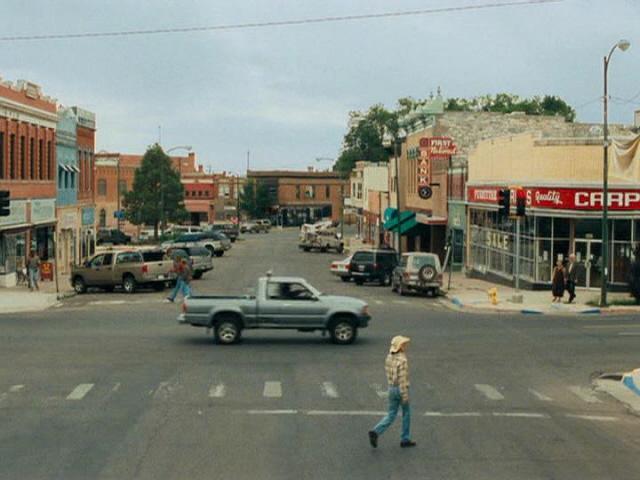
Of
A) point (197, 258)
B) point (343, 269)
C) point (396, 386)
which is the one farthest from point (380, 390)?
point (197, 258)

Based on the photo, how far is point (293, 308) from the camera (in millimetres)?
26781

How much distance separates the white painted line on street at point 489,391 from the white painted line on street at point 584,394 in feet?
4.99

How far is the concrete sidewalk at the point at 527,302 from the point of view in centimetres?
3812

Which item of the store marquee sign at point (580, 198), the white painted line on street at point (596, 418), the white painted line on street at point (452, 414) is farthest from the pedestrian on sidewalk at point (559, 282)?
the white painted line on street at point (452, 414)

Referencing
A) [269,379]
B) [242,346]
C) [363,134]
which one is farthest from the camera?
[363,134]

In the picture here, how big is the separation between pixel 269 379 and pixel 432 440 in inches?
252

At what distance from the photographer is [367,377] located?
2202cm

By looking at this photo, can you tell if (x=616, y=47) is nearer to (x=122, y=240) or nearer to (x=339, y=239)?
(x=339, y=239)

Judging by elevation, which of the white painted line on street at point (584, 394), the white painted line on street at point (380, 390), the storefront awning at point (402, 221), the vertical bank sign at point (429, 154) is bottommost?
the white painted line on street at point (584, 394)

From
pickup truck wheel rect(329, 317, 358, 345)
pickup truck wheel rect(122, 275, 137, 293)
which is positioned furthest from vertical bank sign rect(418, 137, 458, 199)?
pickup truck wheel rect(329, 317, 358, 345)

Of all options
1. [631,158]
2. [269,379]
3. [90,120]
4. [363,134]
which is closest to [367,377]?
[269,379]

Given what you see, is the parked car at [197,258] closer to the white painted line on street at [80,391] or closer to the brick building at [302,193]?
the white painted line on street at [80,391]

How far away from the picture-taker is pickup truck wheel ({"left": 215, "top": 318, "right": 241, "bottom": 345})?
26891 millimetres

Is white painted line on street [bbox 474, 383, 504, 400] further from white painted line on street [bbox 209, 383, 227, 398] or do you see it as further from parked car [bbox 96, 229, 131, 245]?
parked car [bbox 96, 229, 131, 245]
